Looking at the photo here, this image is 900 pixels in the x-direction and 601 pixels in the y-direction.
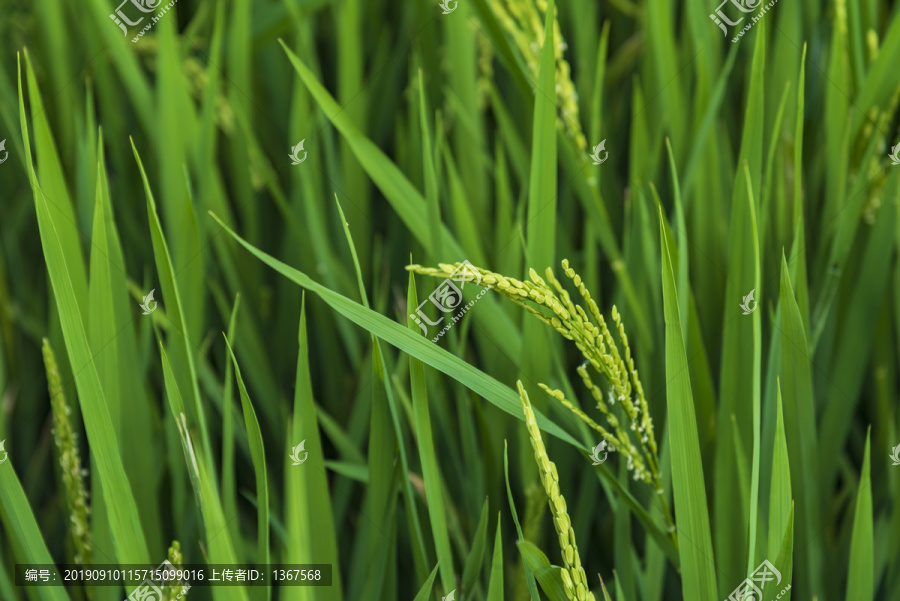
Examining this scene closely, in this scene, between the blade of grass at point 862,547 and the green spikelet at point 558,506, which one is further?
the blade of grass at point 862,547

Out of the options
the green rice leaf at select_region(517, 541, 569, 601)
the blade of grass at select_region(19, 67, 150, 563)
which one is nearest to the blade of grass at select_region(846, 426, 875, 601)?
the green rice leaf at select_region(517, 541, 569, 601)

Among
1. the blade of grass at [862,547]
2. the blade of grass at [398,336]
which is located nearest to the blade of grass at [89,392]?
the blade of grass at [398,336]

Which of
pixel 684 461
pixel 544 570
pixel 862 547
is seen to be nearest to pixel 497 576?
pixel 544 570

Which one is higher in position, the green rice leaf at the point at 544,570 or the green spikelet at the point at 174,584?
the green spikelet at the point at 174,584

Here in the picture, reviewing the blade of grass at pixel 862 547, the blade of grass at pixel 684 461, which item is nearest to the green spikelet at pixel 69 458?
the blade of grass at pixel 684 461

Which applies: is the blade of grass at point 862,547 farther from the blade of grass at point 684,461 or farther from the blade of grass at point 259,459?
the blade of grass at point 259,459

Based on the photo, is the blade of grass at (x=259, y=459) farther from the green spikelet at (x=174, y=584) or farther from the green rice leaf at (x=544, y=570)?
the green rice leaf at (x=544, y=570)

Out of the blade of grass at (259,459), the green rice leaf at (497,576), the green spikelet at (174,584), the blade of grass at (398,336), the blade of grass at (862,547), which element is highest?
the blade of grass at (398,336)

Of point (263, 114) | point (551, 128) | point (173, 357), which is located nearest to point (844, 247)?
point (551, 128)

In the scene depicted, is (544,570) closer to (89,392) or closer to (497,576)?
(497,576)

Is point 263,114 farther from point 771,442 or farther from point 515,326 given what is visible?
point 771,442
